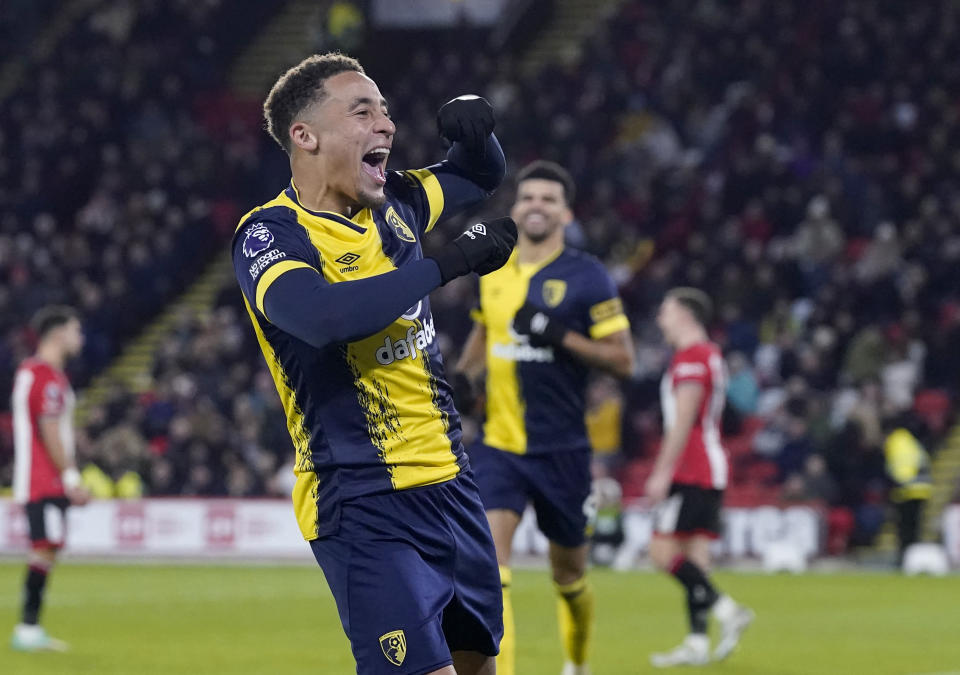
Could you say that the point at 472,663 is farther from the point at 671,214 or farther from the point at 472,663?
the point at 671,214

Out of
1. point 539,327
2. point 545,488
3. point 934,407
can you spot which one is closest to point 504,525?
point 545,488

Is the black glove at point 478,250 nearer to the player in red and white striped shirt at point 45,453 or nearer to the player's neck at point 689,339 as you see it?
the player's neck at point 689,339

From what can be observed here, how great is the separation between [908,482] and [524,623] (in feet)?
21.4

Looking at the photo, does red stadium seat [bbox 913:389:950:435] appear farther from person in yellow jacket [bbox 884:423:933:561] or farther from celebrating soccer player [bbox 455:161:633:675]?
celebrating soccer player [bbox 455:161:633:675]

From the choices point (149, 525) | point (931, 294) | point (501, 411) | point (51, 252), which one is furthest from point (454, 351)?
point (501, 411)

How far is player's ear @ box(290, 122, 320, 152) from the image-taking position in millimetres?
4535

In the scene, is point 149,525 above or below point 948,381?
below

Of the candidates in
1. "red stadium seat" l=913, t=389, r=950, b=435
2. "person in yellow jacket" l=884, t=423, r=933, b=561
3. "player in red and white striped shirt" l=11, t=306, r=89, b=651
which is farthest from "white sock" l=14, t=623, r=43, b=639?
"red stadium seat" l=913, t=389, r=950, b=435

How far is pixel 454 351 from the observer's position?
20.6 metres

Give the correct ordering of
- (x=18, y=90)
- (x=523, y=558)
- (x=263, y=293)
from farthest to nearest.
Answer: (x=18, y=90) → (x=523, y=558) → (x=263, y=293)

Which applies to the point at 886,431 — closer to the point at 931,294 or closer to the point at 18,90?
the point at 931,294

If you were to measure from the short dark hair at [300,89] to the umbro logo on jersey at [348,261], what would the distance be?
17.2 inches

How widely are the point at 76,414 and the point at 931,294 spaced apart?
Result: 509 inches

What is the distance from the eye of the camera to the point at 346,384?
4.38m
